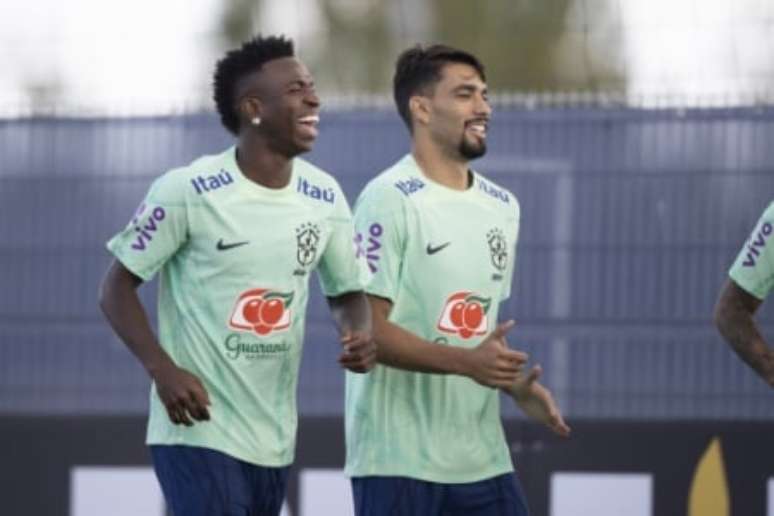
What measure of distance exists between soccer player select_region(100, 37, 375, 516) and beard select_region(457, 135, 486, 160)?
58 cm

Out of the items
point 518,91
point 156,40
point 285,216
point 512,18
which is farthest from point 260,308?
point 518,91

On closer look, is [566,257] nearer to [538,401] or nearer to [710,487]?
[710,487]

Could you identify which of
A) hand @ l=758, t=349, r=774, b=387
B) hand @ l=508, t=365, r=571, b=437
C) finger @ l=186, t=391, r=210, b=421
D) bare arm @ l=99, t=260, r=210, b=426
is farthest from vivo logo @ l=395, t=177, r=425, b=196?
hand @ l=758, t=349, r=774, b=387

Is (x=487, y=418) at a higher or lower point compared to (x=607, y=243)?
lower

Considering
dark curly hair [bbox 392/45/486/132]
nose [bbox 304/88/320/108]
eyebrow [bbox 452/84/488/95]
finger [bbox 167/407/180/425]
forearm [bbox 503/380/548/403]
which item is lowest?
finger [bbox 167/407/180/425]

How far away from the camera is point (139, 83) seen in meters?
12.4

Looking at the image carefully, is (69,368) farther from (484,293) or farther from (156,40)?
(484,293)

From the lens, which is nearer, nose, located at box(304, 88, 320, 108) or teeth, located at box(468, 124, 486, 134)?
nose, located at box(304, 88, 320, 108)

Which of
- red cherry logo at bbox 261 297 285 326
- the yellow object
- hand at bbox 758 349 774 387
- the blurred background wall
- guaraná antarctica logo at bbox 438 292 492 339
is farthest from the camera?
the blurred background wall

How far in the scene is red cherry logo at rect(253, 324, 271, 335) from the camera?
736cm

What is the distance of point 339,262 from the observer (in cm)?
761

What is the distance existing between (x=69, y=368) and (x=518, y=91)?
8.61m

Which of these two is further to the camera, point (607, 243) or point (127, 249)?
point (607, 243)

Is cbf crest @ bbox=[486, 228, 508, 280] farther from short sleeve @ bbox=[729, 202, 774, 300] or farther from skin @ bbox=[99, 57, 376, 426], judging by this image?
short sleeve @ bbox=[729, 202, 774, 300]
